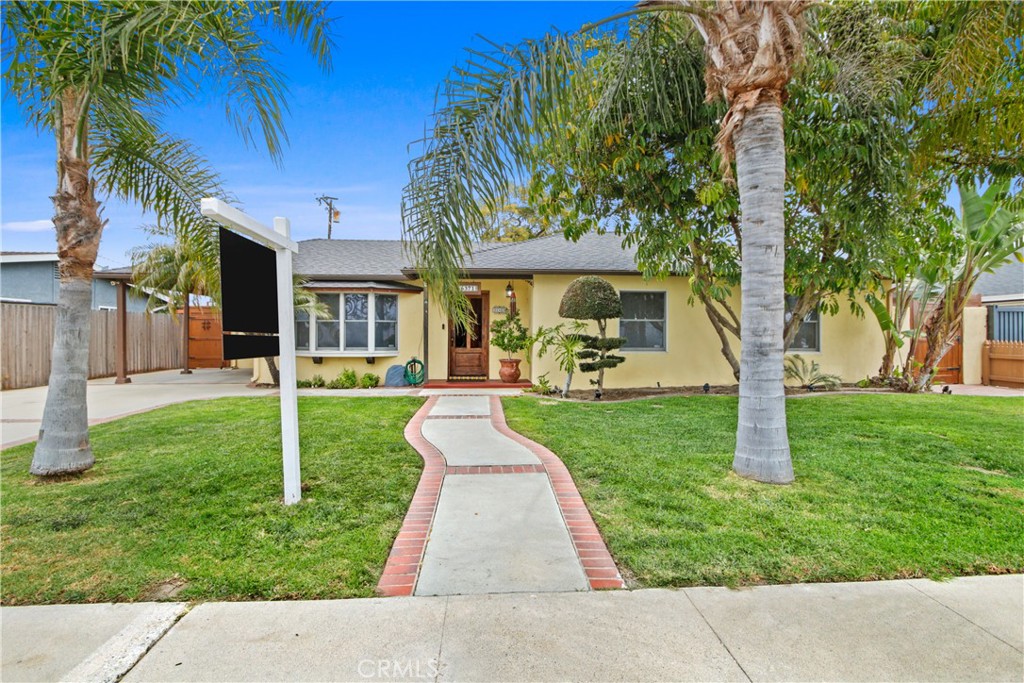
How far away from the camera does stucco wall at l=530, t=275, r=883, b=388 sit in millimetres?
11586

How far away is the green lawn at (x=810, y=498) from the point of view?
312cm

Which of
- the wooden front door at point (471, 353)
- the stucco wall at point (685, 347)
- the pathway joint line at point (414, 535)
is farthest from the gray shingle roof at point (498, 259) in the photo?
the pathway joint line at point (414, 535)

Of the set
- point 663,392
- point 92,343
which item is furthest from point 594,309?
point 92,343

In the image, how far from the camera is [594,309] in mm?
9617

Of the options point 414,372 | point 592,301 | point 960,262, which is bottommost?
point 414,372

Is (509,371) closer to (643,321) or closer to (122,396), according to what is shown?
(643,321)

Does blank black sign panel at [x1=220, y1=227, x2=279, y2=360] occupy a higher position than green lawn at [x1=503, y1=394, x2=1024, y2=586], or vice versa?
blank black sign panel at [x1=220, y1=227, x2=279, y2=360]

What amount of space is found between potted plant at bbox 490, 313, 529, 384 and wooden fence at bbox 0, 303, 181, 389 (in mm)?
8030

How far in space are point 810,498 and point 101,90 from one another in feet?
22.5

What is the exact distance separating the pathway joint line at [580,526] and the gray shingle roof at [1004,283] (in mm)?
18583

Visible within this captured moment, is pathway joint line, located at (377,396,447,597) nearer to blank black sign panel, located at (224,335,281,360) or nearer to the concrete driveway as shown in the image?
blank black sign panel, located at (224,335,281,360)

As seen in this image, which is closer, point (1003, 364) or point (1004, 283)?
point (1003, 364)

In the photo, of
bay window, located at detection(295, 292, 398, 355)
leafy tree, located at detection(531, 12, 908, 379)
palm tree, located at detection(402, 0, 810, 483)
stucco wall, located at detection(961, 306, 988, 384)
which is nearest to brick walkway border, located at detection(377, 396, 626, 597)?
palm tree, located at detection(402, 0, 810, 483)

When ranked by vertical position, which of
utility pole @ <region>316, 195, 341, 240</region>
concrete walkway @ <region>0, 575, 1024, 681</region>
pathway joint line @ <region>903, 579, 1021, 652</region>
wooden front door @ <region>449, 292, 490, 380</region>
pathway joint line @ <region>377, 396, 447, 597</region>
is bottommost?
pathway joint line @ <region>903, 579, 1021, 652</region>
